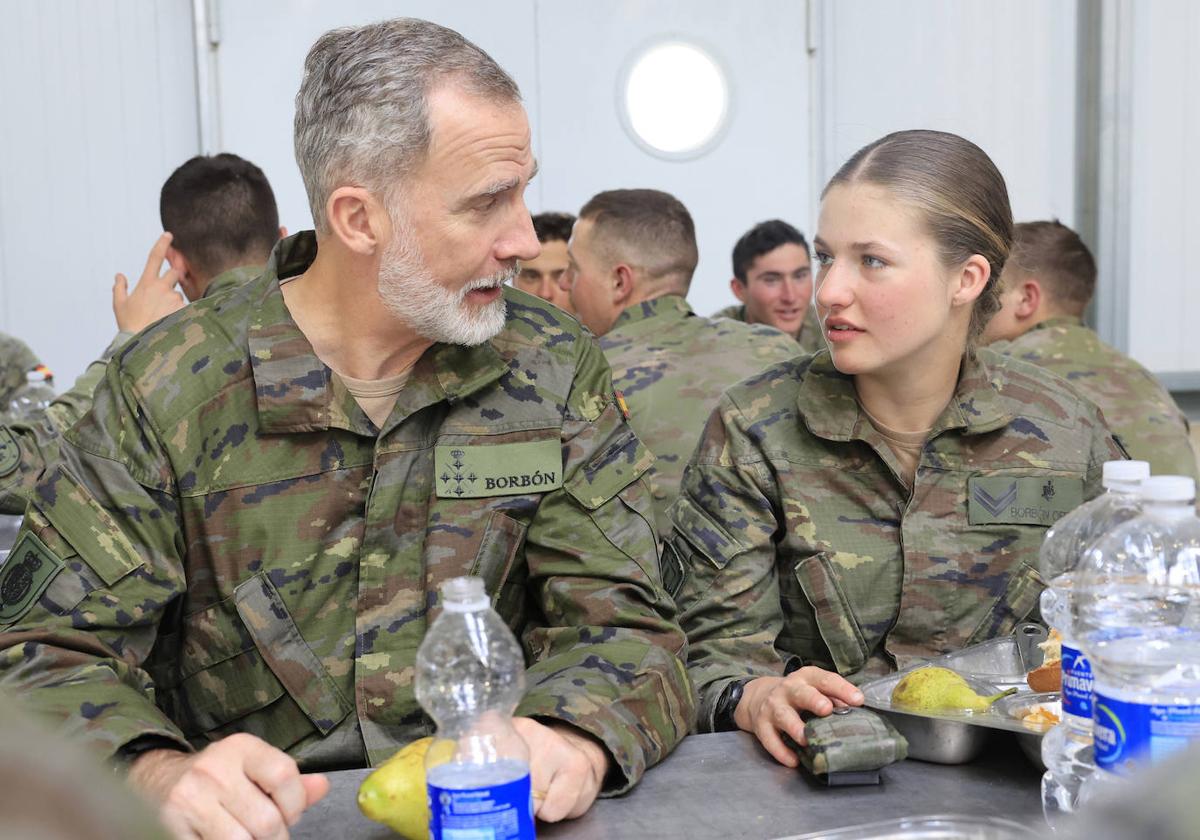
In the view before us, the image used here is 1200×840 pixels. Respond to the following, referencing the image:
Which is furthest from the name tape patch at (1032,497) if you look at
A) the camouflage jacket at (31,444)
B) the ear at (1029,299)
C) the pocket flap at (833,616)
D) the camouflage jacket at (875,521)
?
the ear at (1029,299)

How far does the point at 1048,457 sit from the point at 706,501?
53 centimetres

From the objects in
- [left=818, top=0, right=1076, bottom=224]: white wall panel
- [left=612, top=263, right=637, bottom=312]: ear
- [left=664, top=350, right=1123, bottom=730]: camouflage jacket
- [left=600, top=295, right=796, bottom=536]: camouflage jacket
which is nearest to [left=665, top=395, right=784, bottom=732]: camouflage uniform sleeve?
[left=664, top=350, right=1123, bottom=730]: camouflage jacket

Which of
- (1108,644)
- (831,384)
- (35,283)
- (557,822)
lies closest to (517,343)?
(831,384)

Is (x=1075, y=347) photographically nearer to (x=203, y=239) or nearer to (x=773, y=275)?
(x=773, y=275)

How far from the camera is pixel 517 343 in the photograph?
5.84 ft

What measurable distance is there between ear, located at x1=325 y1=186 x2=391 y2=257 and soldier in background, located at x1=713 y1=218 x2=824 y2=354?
3529 millimetres

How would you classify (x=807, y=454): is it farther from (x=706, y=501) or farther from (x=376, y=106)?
(x=376, y=106)

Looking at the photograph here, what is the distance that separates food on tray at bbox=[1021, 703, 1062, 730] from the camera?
50.7 inches

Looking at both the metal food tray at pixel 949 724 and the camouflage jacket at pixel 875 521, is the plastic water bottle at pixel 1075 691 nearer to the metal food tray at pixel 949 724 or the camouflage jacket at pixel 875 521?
the metal food tray at pixel 949 724

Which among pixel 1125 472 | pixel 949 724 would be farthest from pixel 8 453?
pixel 1125 472

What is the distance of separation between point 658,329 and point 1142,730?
2.60m

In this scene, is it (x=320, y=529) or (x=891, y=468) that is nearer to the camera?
(x=320, y=529)

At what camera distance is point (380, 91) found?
1662 millimetres

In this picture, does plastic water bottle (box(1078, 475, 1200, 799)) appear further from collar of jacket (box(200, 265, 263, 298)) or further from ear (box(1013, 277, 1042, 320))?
ear (box(1013, 277, 1042, 320))
